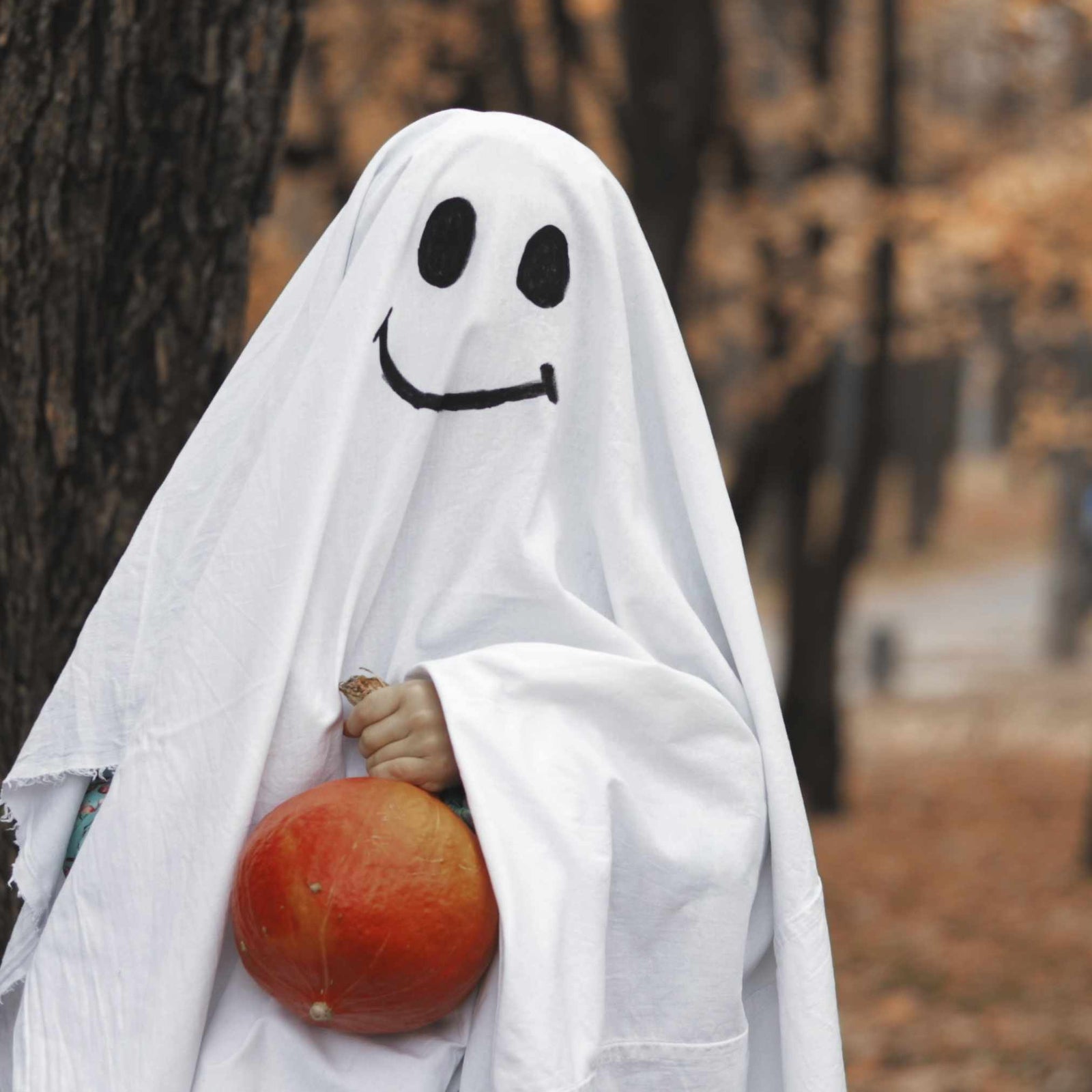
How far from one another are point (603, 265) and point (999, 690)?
50.9 feet

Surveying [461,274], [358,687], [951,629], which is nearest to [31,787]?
[358,687]

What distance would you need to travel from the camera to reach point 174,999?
163cm

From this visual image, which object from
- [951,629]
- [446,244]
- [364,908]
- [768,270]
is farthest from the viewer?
[951,629]

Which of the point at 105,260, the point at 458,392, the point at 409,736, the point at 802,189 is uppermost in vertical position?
the point at 802,189

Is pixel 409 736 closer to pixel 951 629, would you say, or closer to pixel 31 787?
pixel 31 787

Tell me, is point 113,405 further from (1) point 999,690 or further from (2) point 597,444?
(1) point 999,690

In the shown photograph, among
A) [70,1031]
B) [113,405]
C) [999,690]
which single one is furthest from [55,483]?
[999,690]

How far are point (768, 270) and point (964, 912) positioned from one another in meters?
4.25

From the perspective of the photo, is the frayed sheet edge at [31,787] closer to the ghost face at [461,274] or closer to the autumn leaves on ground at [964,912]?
the ghost face at [461,274]

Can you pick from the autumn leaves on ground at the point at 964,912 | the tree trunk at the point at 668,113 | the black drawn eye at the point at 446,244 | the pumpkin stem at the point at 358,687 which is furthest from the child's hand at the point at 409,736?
the tree trunk at the point at 668,113

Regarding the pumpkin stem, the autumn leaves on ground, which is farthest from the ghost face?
the autumn leaves on ground

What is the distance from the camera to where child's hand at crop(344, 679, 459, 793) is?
5.56ft

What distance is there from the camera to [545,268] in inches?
74.2

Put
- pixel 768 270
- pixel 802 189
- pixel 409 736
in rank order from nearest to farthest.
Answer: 1. pixel 409 736
2. pixel 802 189
3. pixel 768 270
